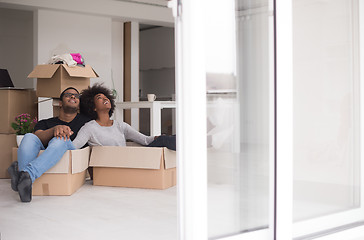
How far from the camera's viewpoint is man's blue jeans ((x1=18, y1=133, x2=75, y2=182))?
305 centimetres

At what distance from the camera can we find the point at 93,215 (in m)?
2.60

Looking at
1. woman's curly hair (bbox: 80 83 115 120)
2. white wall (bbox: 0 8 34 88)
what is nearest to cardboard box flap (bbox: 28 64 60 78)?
woman's curly hair (bbox: 80 83 115 120)

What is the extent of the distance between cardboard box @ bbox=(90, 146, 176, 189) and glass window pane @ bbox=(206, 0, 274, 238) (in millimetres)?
1706

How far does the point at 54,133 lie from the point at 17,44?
521 centimetres

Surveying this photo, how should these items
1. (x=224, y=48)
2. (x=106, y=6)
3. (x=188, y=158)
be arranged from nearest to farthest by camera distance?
1. (x=188, y=158)
2. (x=224, y=48)
3. (x=106, y=6)

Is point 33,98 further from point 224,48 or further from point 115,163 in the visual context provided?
point 224,48

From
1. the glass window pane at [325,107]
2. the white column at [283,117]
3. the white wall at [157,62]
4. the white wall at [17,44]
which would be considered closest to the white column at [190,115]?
the white column at [283,117]

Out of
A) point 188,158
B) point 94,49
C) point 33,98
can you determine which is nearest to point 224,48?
point 188,158

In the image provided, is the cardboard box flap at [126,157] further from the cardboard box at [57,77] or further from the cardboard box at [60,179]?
the cardboard box at [57,77]

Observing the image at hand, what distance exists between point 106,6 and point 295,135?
545 centimetres

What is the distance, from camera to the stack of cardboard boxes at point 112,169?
10.6ft

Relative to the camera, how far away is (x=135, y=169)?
3.54 meters

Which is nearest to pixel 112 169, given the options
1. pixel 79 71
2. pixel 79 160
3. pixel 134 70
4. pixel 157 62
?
pixel 79 160

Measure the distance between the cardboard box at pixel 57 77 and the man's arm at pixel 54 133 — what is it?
0.51 metres
